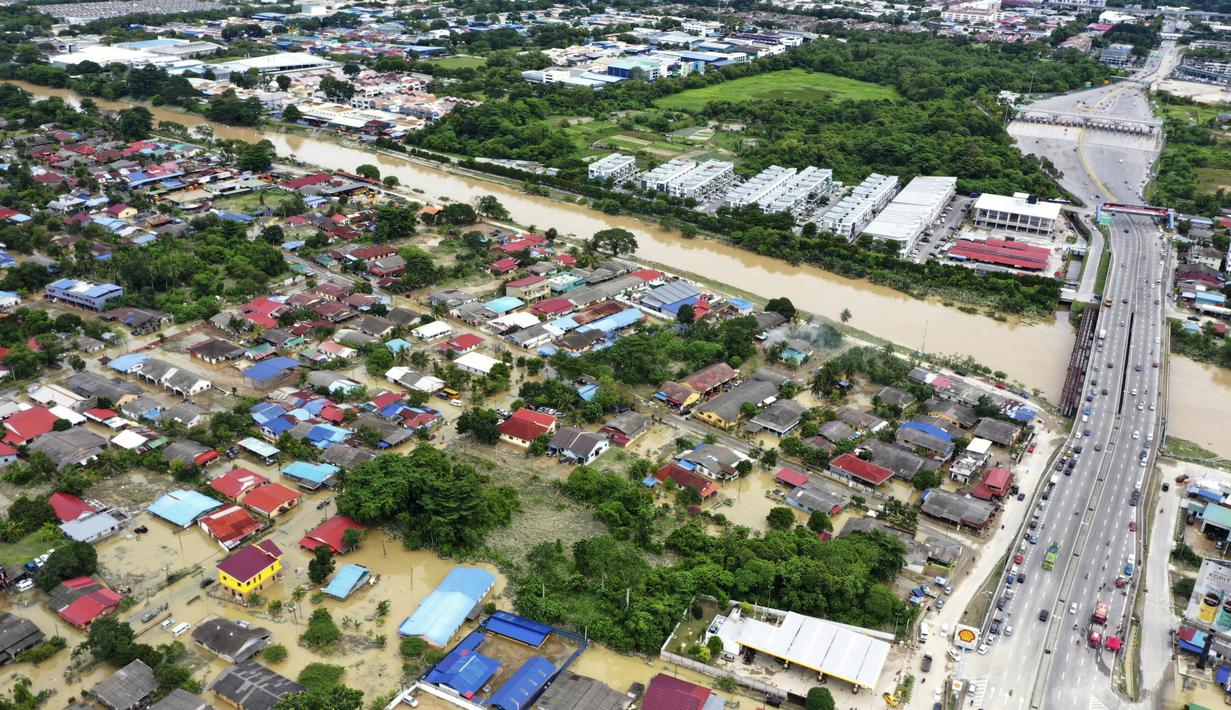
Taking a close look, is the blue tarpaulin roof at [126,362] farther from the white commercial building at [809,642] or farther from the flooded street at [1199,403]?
the flooded street at [1199,403]

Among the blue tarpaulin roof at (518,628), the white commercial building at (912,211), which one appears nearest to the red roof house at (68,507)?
the blue tarpaulin roof at (518,628)

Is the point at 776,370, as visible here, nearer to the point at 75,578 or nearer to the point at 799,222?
the point at 799,222

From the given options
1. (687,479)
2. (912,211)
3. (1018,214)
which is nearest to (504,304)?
(687,479)

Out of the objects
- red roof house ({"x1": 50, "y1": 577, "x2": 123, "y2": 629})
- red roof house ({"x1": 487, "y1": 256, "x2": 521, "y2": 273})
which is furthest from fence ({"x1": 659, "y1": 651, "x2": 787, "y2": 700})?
red roof house ({"x1": 487, "y1": 256, "x2": 521, "y2": 273})

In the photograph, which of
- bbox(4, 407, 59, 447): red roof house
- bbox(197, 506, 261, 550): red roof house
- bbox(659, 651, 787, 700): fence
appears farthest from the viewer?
bbox(4, 407, 59, 447): red roof house

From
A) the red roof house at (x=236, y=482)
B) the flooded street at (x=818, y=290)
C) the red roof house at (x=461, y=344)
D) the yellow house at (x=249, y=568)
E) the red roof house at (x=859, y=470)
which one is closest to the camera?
the yellow house at (x=249, y=568)

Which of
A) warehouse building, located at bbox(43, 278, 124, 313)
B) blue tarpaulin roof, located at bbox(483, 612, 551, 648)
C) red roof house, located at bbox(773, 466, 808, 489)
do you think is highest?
warehouse building, located at bbox(43, 278, 124, 313)

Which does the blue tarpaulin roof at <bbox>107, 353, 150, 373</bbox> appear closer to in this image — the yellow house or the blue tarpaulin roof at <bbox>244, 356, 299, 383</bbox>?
the blue tarpaulin roof at <bbox>244, 356, 299, 383</bbox>
